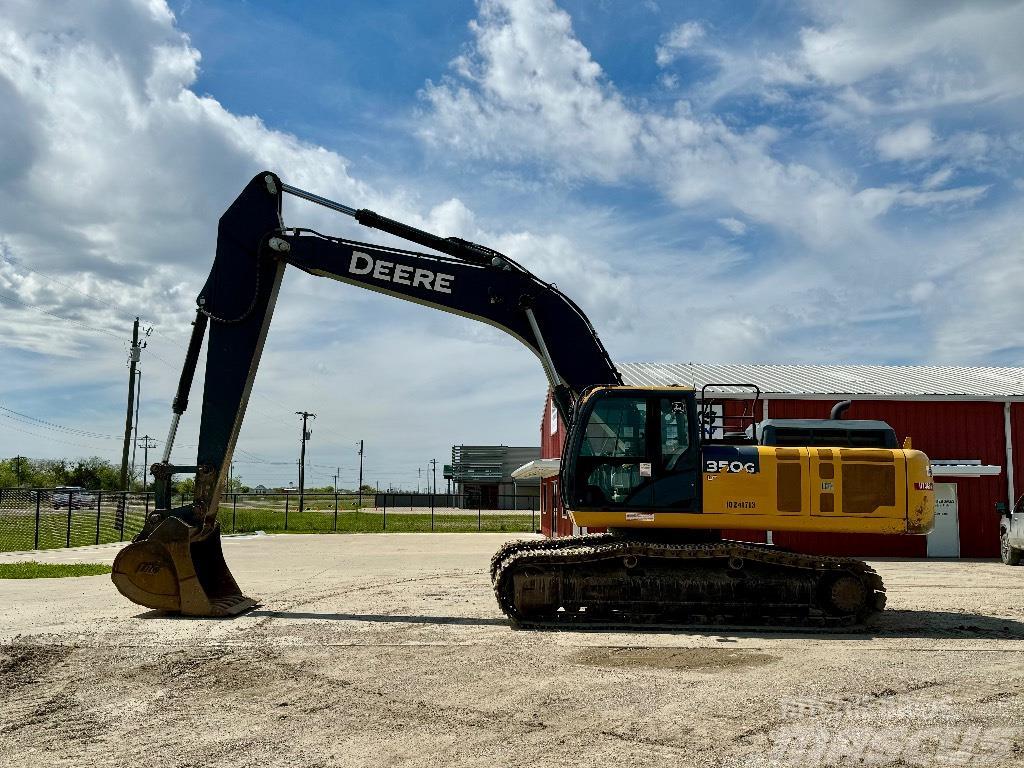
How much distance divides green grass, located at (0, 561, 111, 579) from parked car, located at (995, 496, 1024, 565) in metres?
21.0

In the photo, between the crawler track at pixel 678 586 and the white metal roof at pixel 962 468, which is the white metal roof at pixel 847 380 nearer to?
the white metal roof at pixel 962 468

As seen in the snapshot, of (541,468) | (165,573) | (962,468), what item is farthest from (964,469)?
(165,573)

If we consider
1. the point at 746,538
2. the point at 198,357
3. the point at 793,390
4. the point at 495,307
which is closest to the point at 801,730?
the point at 495,307

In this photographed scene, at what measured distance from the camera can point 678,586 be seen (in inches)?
451

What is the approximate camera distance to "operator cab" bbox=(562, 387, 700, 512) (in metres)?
11.5

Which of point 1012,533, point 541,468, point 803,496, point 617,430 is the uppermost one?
point 617,430

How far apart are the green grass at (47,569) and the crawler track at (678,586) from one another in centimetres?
1114

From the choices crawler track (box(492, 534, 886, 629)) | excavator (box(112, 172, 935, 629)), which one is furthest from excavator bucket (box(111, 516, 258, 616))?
crawler track (box(492, 534, 886, 629))

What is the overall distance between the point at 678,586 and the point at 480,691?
14.2 ft

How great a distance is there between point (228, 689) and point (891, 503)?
8417mm

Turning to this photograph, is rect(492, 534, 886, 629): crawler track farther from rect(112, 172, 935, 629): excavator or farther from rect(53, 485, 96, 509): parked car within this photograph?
rect(53, 485, 96, 509): parked car

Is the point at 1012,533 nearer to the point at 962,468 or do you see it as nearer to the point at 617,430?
the point at 962,468

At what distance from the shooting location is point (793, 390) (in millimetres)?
24922

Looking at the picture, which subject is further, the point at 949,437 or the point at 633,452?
the point at 949,437
